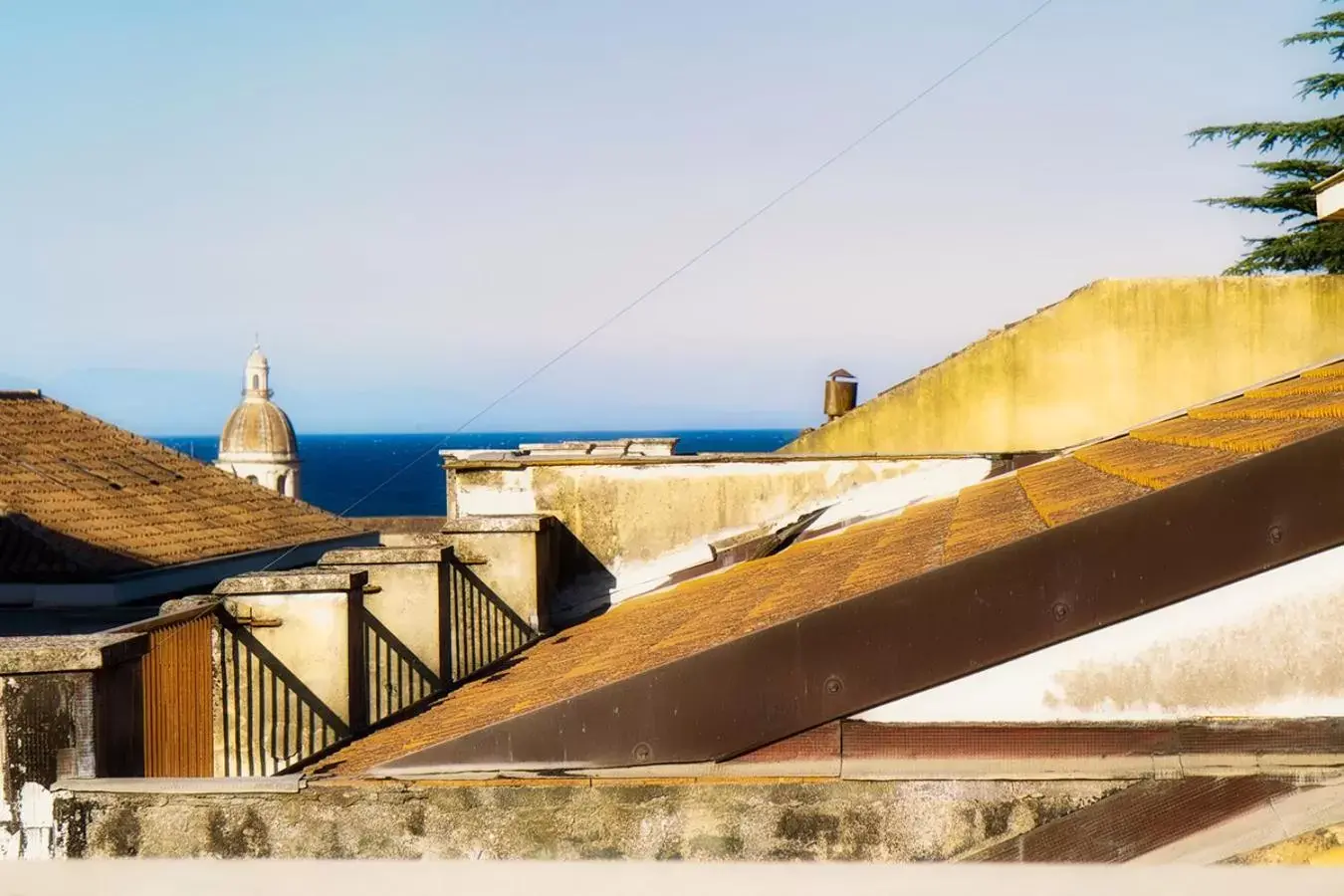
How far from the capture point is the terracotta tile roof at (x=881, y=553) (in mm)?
4766

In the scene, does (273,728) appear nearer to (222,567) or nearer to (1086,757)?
(1086,757)

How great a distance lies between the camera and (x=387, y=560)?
9164 mm

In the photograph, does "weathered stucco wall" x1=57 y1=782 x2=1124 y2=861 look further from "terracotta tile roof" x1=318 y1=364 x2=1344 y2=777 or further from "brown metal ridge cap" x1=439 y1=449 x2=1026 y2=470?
"brown metal ridge cap" x1=439 y1=449 x2=1026 y2=470

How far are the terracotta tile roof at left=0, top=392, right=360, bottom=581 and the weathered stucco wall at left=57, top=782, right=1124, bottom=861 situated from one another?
2173 centimetres

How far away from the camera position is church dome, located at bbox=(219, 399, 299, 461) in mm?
66875

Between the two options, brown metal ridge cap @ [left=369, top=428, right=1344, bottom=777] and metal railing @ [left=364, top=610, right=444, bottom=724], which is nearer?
brown metal ridge cap @ [left=369, top=428, right=1344, bottom=777]

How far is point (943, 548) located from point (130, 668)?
2.91m

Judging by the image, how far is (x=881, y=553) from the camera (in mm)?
6160

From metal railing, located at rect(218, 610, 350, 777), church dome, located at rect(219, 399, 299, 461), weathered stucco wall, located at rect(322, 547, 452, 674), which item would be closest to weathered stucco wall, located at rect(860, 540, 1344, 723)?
metal railing, located at rect(218, 610, 350, 777)

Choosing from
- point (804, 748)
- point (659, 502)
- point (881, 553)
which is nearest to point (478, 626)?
point (659, 502)

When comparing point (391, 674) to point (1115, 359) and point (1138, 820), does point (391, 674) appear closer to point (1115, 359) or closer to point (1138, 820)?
point (1138, 820)

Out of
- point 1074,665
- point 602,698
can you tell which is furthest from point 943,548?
point 602,698

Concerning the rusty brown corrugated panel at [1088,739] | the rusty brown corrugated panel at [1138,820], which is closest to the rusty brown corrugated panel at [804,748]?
the rusty brown corrugated panel at [1088,739]

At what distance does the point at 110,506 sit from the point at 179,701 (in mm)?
23463
